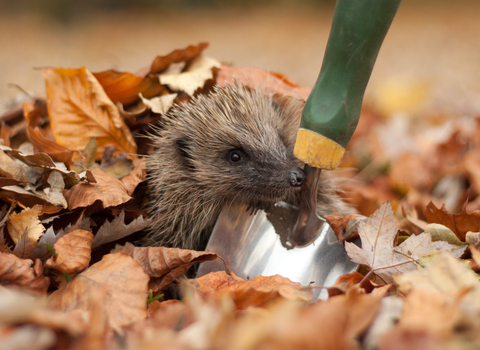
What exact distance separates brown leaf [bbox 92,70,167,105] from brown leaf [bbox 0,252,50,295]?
4.93 feet

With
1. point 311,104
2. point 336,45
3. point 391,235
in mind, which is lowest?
point 391,235

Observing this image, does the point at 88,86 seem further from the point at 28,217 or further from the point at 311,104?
the point at 311,104

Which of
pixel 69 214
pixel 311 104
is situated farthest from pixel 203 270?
pixel 311 104

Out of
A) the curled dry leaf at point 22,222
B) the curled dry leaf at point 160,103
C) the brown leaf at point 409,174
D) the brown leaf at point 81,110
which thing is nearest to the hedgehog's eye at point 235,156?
the curled dry leaf at point 160,103

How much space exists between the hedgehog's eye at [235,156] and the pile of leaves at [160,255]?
0.58 metres

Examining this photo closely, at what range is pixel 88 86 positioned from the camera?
2.86 metres

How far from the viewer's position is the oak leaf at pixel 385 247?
1981 mm

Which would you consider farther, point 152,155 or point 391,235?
point 152,155

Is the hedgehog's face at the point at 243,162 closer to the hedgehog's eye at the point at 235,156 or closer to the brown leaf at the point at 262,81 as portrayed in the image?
the hedgehog's eye at the point at 235,156

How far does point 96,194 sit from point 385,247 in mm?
1575

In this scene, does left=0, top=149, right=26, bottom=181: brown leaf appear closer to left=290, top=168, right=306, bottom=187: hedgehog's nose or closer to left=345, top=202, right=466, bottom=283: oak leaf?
left=290, top=168, right=306, bottom=187: hedgehog's nose

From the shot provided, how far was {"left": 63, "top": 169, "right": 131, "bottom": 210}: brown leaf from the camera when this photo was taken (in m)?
2.22

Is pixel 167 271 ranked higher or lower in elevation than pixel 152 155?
lower

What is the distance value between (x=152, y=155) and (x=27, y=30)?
13.3m
